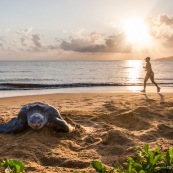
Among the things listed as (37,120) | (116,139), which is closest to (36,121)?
(37,120)

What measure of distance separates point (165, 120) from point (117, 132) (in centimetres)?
226

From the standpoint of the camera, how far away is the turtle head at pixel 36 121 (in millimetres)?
5555

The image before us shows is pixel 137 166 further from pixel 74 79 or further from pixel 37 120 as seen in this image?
pixel 74 79

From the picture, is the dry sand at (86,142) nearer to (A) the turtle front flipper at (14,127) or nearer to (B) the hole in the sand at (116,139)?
(B) the hole in the sand at (116,139)

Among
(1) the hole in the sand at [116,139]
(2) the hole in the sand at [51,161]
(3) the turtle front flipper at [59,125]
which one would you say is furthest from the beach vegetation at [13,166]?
(3) the turtle front flipper at [59,125]

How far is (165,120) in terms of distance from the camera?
23.9ft

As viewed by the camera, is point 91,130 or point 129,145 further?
point 91,130

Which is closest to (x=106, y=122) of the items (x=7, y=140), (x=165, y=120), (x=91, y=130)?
(x=91, y=130)

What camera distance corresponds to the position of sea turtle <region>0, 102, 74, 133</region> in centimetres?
563

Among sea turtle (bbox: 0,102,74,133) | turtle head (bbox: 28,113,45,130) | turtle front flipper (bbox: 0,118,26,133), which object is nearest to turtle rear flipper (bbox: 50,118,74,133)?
sea turtle (bbox: 0,102,74,133)

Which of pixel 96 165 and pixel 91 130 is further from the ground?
pixel 96 165

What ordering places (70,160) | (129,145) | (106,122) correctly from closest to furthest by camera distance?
(70,160) < (129,145) < (106,122)

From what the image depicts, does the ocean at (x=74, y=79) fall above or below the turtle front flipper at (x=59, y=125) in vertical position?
above

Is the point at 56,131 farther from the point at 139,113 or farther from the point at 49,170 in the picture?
the point at 139,113
